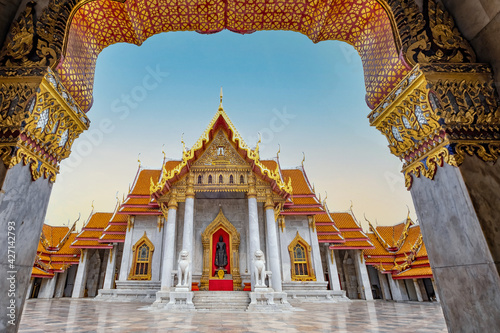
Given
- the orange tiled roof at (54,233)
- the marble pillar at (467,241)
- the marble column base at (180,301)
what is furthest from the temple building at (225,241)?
the marble pillar at (467,241)

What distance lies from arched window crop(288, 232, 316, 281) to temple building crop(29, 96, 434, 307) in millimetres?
47

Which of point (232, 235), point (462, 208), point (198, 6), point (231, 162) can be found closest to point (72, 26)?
point (198, 6)

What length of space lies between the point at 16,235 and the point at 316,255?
1270cm

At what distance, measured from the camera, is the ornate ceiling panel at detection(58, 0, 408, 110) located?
3.01 m

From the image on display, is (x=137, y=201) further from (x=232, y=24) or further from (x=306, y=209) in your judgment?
(x=232, y=24)

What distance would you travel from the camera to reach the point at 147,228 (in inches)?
543

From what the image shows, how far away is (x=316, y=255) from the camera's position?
13156 millimetres

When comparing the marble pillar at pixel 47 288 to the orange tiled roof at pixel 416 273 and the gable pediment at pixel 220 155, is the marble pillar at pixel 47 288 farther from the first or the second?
the orange tiled roof at pixel 416 273

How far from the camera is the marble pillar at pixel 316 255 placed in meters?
12.7

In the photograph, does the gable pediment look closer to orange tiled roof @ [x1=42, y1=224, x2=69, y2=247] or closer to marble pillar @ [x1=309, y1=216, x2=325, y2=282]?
marble pillar @ [x1=309, y1=216, x2=325, y2=282]

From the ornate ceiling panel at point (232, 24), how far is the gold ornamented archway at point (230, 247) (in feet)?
30.4

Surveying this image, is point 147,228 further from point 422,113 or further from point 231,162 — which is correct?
point 422,113

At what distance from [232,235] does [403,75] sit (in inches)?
401

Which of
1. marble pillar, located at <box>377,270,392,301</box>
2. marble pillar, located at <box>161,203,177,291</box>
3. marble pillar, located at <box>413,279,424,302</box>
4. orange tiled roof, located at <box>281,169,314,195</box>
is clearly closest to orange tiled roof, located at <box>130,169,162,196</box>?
marble pillar, located at <box>161,203,177,291</box>
